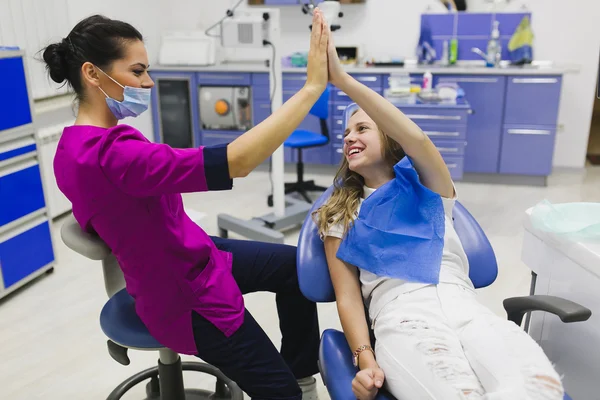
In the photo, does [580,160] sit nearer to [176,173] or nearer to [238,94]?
[238,94]

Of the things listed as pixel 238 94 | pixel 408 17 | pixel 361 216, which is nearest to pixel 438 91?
pixel 408 17

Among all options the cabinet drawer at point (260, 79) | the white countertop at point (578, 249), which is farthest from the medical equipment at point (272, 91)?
the white countertop at point (578, 249)

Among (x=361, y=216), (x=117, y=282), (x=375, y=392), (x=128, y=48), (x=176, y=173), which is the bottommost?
(x=375, y=392)

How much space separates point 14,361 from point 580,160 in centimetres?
478

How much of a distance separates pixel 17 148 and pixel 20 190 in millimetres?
217

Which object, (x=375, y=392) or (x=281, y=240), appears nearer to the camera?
(x=375, y=392)

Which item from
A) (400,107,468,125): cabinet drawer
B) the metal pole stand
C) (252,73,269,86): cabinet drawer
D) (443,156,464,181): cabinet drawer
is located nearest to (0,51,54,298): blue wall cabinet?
the metal pole stand

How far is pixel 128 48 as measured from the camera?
138cm

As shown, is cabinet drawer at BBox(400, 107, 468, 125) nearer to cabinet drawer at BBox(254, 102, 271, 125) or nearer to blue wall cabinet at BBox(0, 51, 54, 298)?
cabinet drawer at BBox(254, 102, 271, 125)

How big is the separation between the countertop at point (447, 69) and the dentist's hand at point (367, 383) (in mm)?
3575

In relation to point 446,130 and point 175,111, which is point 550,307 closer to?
point 446,130

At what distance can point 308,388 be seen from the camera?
6.32ft

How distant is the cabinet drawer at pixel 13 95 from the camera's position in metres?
2.61

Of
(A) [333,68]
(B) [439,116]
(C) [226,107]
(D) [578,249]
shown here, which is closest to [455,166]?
(B) [439,116]
